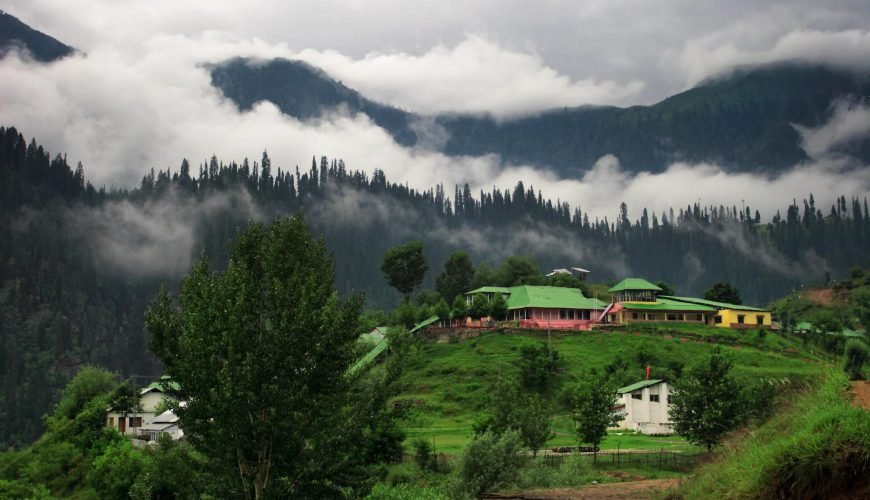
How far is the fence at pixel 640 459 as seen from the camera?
49.9 m

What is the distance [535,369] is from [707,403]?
2867 cm

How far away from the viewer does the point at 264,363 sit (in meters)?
26.9

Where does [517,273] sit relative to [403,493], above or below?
above

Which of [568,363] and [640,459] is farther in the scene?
[568,363]

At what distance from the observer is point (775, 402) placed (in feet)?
46.0

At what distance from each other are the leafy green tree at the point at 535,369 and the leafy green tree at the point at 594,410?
775 inches

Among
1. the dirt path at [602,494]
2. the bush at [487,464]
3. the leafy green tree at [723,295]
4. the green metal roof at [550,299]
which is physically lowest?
the bush at [487,464]

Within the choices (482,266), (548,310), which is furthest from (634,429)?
(482,266)

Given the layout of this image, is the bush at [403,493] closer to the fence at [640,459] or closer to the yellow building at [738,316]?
the fence at [640,459]

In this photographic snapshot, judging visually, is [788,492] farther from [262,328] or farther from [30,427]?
[30,427]

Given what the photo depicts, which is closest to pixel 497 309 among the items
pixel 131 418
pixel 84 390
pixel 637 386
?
pixel 637 386

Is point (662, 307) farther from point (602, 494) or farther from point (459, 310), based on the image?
point (602, 494)

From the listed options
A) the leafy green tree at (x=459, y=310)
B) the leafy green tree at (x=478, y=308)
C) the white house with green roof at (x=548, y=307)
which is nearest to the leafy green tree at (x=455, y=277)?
the white house with green roof at (x=548, y=307)

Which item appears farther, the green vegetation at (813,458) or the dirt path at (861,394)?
the dirt path at (861,394)
